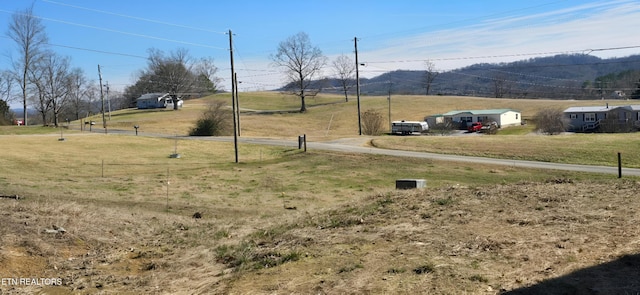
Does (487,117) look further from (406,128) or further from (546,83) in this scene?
(546,83)

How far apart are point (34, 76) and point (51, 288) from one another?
8484cm

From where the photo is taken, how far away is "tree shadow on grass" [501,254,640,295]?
20.7 ft

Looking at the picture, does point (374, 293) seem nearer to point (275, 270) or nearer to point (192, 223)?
point (275, 270)

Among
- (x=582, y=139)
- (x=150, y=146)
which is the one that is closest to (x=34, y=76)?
(x=150, y=146)

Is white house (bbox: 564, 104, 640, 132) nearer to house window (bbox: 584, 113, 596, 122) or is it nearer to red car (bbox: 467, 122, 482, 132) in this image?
house window (bbox: 584, 113, 596, 122)

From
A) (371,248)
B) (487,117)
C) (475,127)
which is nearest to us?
(371,248)

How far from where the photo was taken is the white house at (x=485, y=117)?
84.6 meters

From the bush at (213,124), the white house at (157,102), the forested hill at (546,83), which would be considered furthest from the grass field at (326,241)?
the forested hill at (546,83)

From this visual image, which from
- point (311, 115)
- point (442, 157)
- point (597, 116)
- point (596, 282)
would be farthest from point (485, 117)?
point (596, 282)

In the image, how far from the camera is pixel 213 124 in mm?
60531

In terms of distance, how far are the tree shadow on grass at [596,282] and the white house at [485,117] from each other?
78885mm

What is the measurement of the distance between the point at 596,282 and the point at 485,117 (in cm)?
8217

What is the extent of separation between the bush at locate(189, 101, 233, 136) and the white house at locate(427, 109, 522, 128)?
39.2 metres

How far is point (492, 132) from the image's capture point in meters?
74.9
